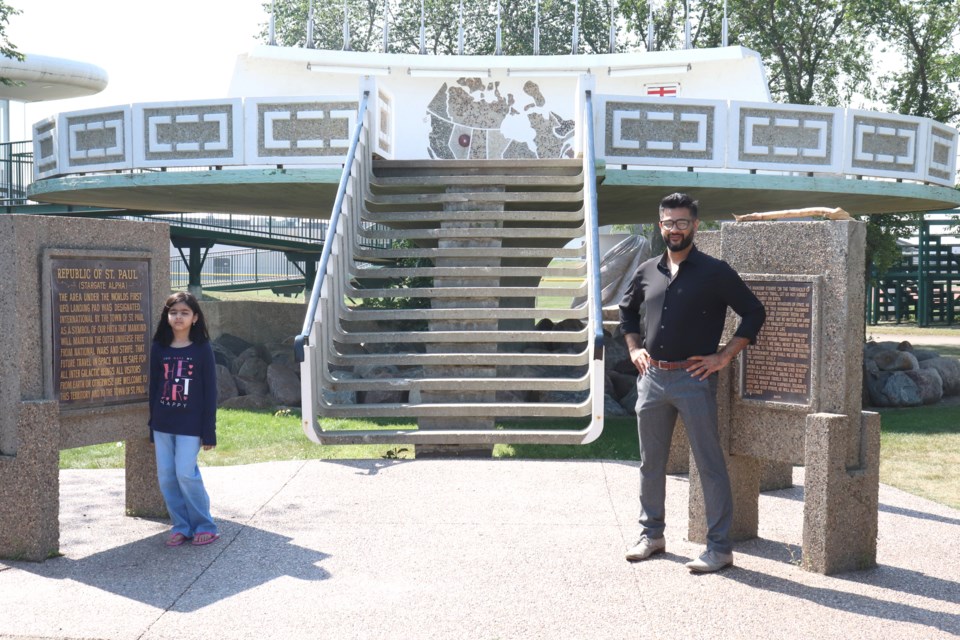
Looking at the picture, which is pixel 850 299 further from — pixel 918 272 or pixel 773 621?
pixel 918 272

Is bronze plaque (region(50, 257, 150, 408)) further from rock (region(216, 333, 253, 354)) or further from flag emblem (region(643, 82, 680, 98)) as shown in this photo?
flag emblem (region(643, 82, 680, 98))

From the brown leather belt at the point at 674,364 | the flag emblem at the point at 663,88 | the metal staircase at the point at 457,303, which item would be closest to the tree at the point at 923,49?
the flag emblem at the point at 663,88

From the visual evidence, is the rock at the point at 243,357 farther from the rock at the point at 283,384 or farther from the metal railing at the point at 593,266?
the metal railing at the point at 593,266

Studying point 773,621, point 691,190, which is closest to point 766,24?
point 691,190

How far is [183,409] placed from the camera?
20.9 ft

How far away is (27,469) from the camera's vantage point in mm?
6133

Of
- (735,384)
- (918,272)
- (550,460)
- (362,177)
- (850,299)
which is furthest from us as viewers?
(918,272)

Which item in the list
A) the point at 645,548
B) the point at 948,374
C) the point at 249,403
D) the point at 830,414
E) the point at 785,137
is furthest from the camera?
the point at 948,374

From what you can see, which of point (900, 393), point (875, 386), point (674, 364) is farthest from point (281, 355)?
point (674, 364)

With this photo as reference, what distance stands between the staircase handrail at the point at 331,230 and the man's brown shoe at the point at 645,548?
325 centimetres

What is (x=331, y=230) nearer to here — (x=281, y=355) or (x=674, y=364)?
(x=674, y=364)

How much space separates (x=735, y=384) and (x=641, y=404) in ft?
2.41

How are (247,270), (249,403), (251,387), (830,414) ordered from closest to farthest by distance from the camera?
(830,414) → (249,403) → (251,387) → (247,270)

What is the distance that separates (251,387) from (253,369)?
90cm
